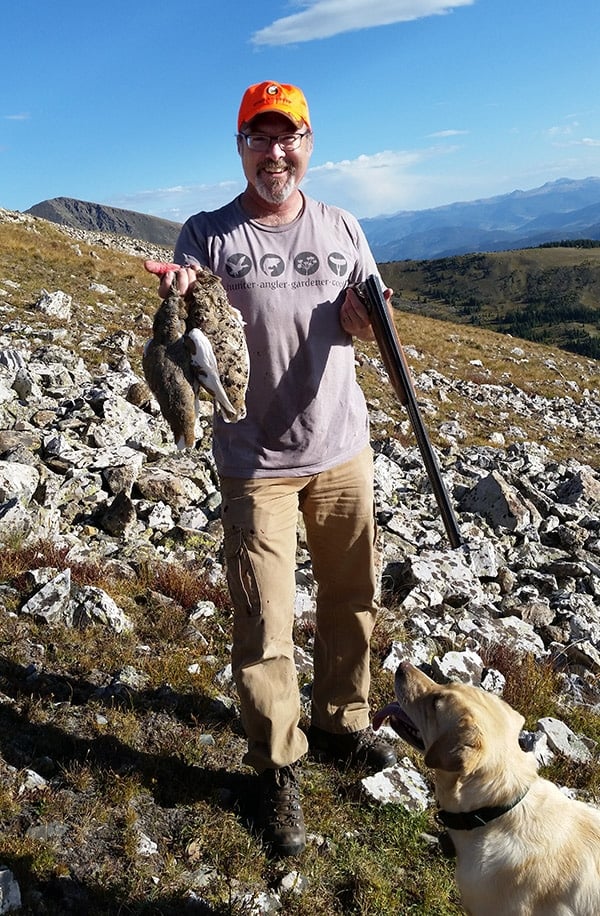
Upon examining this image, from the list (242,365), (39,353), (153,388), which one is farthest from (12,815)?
(39,353)

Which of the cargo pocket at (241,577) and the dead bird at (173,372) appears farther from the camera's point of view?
the cargo pocket at (241,577)

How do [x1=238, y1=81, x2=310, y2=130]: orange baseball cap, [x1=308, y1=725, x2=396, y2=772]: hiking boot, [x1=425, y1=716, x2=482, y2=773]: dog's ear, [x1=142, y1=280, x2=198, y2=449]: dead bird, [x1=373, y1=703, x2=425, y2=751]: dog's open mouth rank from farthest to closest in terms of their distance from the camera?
[x1=308, y1=725, x2=396, y2=772]: hiking boot, [x1=373, y1=703, x2=425, y2=751]: dog's open mouth, [x1=238, y1=81, x2=310, y2=130]: orange baseball cap, [x1=425, y1=716, x2=482, y2=773]: dog's ear, [x1=142, y1=280, x2=198, y2=449]: dead bird

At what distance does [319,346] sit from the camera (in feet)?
13.4

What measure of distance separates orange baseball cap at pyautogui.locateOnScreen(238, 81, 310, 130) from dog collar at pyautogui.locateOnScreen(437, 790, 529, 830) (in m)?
3.86

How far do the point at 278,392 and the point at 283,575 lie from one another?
3.65 ft

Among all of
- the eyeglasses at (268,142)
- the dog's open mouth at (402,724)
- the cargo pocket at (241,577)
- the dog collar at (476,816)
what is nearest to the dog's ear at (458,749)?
the dog collar at (476,816)

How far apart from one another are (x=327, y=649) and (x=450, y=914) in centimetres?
169

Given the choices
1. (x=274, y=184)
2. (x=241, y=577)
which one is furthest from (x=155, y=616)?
(x=274, y=184)

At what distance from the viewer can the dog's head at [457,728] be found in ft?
11.2

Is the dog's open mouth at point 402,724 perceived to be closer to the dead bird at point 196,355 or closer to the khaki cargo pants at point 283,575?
the khaki cargo pants at point 283,575

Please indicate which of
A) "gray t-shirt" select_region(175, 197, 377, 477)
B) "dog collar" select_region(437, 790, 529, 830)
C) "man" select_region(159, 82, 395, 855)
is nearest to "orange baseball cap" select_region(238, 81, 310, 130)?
"man" select_region(159, 82, 395, 855)

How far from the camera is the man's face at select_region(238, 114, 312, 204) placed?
3873mm

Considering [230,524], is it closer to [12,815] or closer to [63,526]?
[12,815]

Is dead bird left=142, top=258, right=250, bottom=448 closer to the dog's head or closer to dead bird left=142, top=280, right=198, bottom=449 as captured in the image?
dead bird left=142, top=280, right=198, bottom=449
